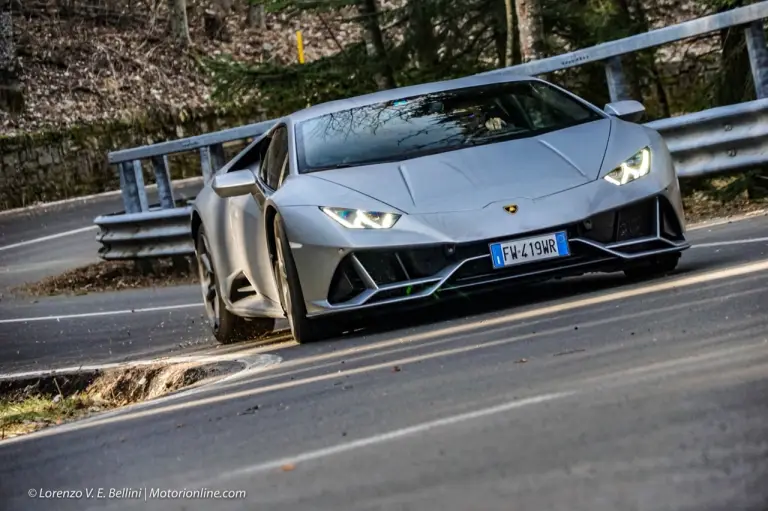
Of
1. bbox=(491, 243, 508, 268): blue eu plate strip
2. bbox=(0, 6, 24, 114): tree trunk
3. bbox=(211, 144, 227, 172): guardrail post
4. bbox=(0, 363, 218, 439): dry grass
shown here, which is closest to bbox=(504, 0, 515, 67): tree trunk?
bbox=(211, 144, 227, 172): guardrail post

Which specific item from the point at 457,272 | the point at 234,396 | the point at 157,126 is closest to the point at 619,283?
the point at 457,272

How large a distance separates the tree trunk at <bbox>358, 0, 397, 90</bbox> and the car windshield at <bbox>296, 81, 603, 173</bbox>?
11.5 meters

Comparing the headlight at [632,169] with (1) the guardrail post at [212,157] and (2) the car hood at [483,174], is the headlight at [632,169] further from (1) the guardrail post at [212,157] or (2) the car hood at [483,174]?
(1) the guardrail post at [212,157]

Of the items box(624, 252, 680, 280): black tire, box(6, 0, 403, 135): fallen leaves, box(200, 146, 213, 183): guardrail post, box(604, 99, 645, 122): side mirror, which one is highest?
box(6, 0, 403, 135): fallen leaves

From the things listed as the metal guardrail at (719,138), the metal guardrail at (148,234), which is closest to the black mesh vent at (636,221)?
the metal guardrail at (719,138)

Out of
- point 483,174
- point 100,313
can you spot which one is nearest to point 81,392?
point 483,174

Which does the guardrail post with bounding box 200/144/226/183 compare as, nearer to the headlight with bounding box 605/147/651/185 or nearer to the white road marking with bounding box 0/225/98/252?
the white road marking with bounding box 0/225/98/252

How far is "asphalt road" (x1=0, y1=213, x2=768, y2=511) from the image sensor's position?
13.4ft

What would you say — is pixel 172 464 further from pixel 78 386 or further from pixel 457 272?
pixel 78 386

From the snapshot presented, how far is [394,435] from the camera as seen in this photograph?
506 centimetres

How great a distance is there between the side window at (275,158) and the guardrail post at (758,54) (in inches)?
168

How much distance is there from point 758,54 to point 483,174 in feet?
15.6

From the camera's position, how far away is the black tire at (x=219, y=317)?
35.3 ft

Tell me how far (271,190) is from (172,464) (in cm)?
416
